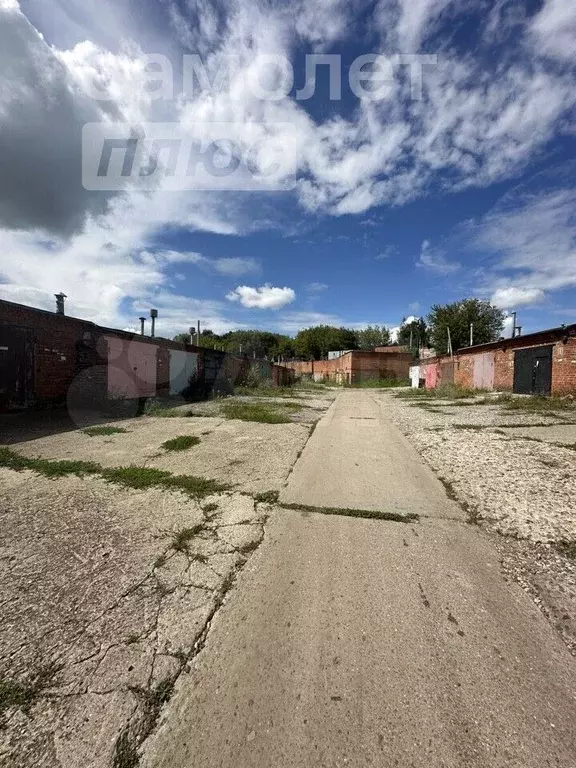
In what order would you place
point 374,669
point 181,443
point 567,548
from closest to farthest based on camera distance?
point 374,669
point 567,548
point 181,443

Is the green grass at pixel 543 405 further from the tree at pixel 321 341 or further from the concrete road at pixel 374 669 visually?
the tree at pixel 321 341

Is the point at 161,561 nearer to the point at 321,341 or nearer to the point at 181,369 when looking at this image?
the point at 181,369

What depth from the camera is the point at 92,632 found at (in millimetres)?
1858

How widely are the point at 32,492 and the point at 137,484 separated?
1.11 metres

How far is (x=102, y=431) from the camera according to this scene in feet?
23.2

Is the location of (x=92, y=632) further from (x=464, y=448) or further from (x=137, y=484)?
(x=464, y=448)

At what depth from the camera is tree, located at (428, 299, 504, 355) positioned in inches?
1422

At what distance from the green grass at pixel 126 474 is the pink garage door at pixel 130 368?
23.2 ft

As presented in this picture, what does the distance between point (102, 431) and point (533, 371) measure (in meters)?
17.6

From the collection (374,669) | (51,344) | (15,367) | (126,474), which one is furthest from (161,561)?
(51,344)

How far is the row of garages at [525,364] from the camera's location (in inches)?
539

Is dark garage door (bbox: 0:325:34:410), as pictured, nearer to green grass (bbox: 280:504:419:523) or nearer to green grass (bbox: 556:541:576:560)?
green grass (bbox: 280:504:419:523)

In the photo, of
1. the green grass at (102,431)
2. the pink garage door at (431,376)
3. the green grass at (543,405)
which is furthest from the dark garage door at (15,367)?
the pink garage door at (431,376)

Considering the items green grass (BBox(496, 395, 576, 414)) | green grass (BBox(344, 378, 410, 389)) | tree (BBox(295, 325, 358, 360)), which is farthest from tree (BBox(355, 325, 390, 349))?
green grass (BBox(496, 395, 576, 414))
